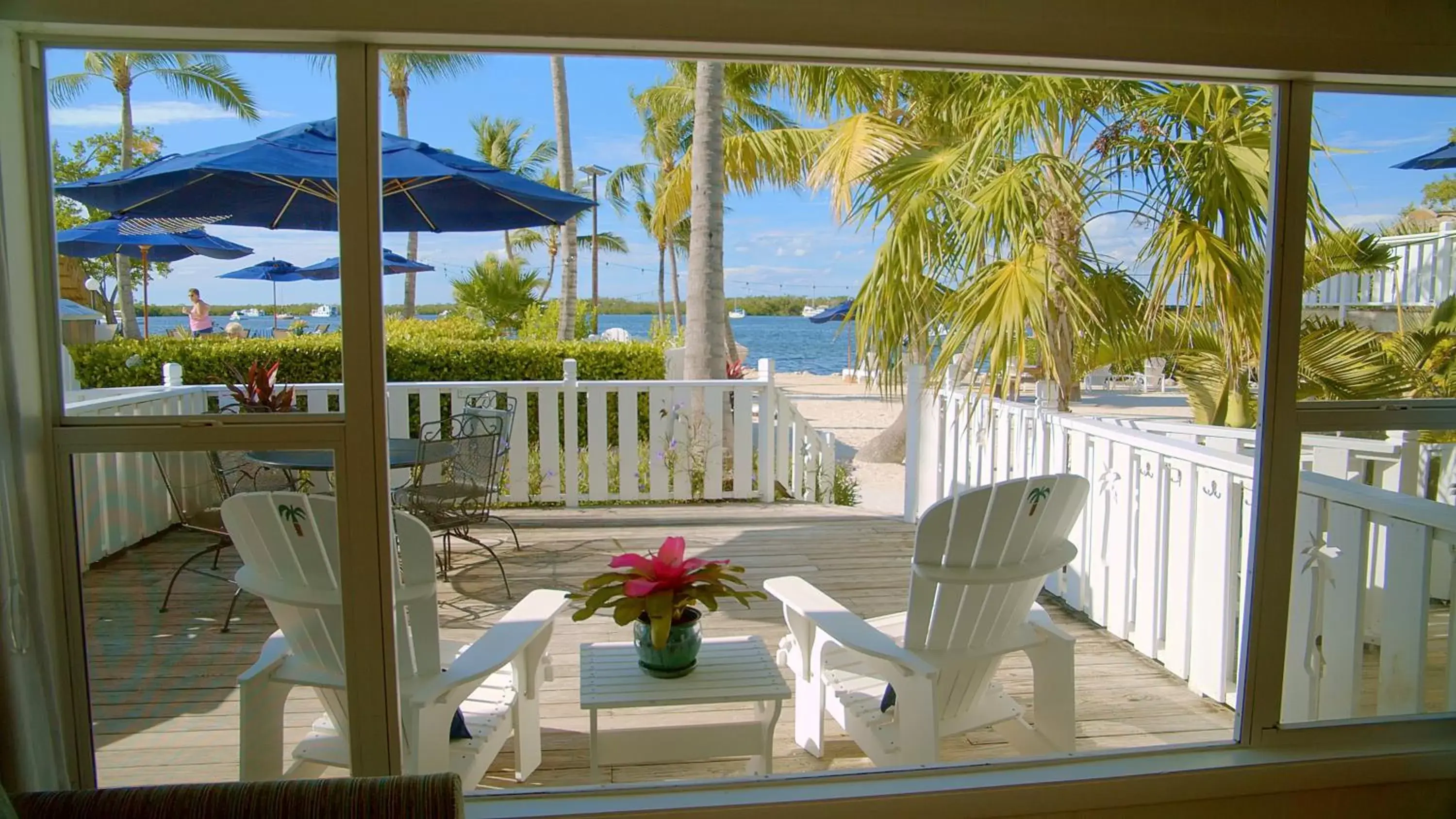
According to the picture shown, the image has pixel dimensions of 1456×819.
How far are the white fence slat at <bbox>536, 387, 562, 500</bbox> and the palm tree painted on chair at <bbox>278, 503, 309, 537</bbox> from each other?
3.39 metres

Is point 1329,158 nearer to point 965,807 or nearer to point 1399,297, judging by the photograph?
point 1399,297

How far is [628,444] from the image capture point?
561 centimetres

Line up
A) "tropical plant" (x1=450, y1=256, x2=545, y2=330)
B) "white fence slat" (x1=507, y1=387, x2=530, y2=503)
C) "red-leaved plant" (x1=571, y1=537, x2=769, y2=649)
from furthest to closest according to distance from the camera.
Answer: "tropical plant" (x1=450, y1=256, x2=545, y2=330)
"white fence slat" (x1=507, y1=387, x2=530, y2=503)
"red-leaved plant" (x1=571, y1=537, x2=769, y2=649)

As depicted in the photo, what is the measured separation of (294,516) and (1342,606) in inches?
107

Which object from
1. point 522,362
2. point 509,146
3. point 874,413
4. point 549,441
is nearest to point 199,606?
point 549,441

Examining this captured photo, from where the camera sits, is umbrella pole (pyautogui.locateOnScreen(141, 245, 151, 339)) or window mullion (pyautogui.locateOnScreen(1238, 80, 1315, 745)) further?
window mullion (pyautogui.locateOnScreen(1238, 80, 1315, 745))

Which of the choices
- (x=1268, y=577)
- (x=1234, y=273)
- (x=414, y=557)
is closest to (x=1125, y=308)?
(x=1234, y=273)

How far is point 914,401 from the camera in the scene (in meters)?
A: 5.00

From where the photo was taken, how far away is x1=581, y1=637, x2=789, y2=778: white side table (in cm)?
212

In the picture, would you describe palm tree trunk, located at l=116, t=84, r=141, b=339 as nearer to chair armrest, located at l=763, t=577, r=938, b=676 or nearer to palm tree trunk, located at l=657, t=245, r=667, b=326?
chair armrest, located at l=763, t=577, r=938, b=676

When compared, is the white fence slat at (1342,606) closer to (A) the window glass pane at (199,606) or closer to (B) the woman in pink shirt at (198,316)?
(A) the window glass pane at (199,606)

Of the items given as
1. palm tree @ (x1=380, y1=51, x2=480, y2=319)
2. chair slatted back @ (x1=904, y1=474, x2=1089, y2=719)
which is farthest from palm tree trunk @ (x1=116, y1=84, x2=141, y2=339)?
palm tree @ (x1=380, y1=51, x2=480, y2=319)

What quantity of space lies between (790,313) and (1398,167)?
24227mm

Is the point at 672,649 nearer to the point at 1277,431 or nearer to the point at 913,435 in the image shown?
the point at 1277,431
